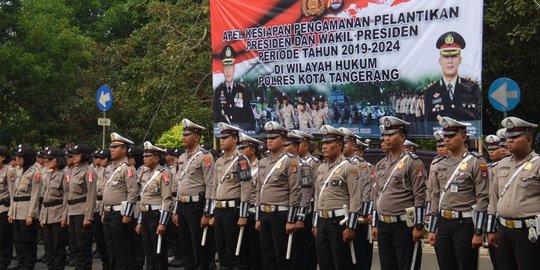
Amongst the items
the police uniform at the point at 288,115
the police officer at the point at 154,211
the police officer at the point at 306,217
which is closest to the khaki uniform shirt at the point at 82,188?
the police officer at the point at 154,211

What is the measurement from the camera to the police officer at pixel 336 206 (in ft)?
30.8

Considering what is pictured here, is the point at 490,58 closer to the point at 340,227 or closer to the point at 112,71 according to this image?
the point at 340,227

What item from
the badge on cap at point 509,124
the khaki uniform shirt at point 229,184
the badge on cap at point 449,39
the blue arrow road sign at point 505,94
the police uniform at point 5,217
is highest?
the badge on cap at point 449,39

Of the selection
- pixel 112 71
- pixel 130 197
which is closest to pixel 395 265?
pixel 130 197

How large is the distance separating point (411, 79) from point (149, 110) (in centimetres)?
1028

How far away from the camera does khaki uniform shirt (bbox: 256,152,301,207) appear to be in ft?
33.7

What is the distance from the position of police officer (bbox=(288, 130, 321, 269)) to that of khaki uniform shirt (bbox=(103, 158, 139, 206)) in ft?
7.52

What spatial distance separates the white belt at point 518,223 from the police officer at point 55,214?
257 inches

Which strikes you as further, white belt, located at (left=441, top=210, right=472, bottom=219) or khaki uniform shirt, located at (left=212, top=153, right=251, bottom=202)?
khaki uniform shirt, located at (left=212, top=153, right=251, bottom=202)

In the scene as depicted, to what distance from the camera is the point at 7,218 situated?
44.4 feet

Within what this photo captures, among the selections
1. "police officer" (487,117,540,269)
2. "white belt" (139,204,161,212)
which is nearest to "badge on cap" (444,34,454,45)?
"white belt" (139,204,161,212)

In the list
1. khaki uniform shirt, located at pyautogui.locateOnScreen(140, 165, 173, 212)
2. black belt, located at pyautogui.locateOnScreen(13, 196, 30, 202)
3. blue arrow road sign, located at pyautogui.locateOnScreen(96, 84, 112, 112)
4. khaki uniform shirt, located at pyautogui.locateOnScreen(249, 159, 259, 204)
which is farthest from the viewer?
blue arrow road sign, located at pyautogui.locateOnScreen(96, 84, 112, 112)

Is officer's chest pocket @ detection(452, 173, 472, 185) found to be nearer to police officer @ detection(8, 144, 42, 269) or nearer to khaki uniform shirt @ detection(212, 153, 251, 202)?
khaki uniform shirt @ detection(212, 153, 251, 202)

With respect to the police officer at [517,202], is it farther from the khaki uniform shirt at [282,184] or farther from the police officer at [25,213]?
the police officer at [25,213]
